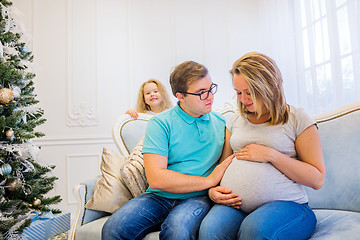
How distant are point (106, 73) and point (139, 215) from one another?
8.53ft

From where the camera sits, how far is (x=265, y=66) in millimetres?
1237

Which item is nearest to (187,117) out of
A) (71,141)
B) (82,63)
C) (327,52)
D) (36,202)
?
(36,202)

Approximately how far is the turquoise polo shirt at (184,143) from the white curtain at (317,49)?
1478mm

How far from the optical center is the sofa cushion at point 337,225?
3.70ft

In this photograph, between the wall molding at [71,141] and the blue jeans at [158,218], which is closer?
the blue jeans at [158,218]

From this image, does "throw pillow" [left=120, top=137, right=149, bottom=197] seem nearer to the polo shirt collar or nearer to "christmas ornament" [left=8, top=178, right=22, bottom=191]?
the polo shirt collar

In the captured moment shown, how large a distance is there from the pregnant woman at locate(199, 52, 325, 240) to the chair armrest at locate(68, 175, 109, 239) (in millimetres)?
679

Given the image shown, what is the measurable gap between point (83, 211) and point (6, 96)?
0.89 m

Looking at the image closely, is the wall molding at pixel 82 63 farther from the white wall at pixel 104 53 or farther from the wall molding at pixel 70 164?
the wall molding at pixel 70 164

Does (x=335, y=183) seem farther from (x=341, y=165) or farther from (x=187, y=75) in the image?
(x=187, y=75)

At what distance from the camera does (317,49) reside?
2725 millimetres

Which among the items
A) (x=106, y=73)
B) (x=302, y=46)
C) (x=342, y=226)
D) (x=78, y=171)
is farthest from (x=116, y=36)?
(x=342, y=226)

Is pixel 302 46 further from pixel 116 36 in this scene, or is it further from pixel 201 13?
pixel 116 36

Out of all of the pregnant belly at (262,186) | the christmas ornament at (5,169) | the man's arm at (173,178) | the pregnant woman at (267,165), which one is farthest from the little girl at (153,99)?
the pregnant belly at (262,186)
